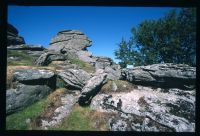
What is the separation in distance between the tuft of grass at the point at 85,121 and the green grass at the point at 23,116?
1.99 metres

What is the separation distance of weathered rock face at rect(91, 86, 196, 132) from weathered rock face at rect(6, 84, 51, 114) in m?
4.29

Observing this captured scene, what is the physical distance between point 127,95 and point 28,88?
789 centimetres

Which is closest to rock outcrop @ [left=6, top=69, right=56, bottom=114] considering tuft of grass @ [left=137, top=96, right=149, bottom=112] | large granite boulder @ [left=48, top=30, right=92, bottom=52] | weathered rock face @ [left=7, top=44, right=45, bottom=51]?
tuft of grass @ [left=137, top=96, right=149, bottom=112]

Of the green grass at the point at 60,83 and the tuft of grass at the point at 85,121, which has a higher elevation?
the green grass at the point at 60,83

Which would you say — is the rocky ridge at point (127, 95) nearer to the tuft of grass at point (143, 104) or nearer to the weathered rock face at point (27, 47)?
the tuft of grass at point (143, 104)

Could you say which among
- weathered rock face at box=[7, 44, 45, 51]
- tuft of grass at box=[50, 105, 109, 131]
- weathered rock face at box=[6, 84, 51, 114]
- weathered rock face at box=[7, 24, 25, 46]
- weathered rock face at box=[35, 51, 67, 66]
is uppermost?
weathered rock face at box=[7, 24, 25, 46]

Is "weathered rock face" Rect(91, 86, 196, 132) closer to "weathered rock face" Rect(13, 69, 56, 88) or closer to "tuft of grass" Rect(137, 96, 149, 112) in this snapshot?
"tuft of grass" Rect(137, 96, 149, 112)

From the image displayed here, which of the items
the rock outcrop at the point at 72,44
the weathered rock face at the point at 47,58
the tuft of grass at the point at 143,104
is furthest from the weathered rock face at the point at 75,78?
the rock outcrop at the point at 72,44

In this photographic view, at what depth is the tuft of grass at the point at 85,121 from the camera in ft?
43.9

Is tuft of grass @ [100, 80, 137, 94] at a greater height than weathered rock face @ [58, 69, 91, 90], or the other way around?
weathered rock face @ [58, 69, 91, 90]

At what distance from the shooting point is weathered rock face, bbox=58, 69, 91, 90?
59.0 ft

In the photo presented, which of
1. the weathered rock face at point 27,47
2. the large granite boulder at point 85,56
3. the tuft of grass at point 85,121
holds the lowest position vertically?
the tuft of grass at point 85,121

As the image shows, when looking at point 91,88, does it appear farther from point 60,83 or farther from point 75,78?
point 60,83
